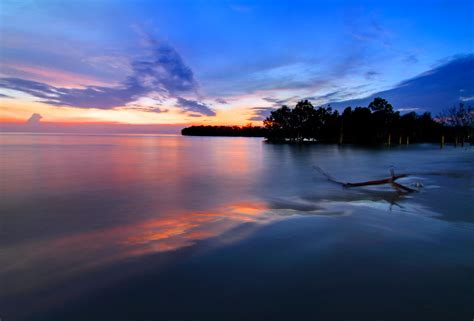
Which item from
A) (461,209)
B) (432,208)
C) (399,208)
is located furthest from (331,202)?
(461,209)

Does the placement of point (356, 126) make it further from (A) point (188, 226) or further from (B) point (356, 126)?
(A) point (188, 226)

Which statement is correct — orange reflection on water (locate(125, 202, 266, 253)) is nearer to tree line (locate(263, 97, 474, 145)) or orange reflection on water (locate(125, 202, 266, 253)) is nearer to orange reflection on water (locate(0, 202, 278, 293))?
orange reflection on water (locate(0, 202, 278, 293))

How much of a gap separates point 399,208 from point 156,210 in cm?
809

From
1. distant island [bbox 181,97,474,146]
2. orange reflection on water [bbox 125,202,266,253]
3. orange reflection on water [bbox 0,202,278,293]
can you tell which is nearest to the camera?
orange reflection on water [bbox 0,202,278,293]

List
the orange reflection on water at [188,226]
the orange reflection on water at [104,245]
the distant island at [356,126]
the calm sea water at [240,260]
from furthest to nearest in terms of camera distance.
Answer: the distant island at [356,126] < the orange reflection on water at [188,226] < the orange reflection on water at [104,245] < the calm sea water at [240,260]

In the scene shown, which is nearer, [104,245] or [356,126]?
[104,245]

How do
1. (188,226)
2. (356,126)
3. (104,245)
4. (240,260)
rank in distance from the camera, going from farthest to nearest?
(356,126), (188,226), (104,245), (240,260)

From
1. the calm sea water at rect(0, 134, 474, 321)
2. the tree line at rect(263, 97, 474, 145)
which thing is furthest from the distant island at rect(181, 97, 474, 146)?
the calm sea water at rect(0, 134, 474, 321)

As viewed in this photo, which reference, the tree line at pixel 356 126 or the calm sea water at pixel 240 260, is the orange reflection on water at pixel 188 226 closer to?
the calm sea water at pixel 240 260

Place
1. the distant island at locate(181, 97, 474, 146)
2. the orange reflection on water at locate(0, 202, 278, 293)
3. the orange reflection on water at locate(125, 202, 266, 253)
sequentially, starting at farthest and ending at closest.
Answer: the distant island at locate(181, 97, 474, 146) → the orange reflection on water at locate(125, 202, 266, 253) → the orange reflection on water at locate(0, 202, 278, 293)

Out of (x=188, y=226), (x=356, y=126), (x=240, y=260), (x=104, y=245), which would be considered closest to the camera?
(x=240, y=260)

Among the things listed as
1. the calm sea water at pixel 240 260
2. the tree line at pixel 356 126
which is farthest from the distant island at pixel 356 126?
the calm sea water at pixel 240 260

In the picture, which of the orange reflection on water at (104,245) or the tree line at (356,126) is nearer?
the orange reflection on water at (104,245)

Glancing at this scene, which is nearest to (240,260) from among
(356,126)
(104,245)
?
(104,245)
